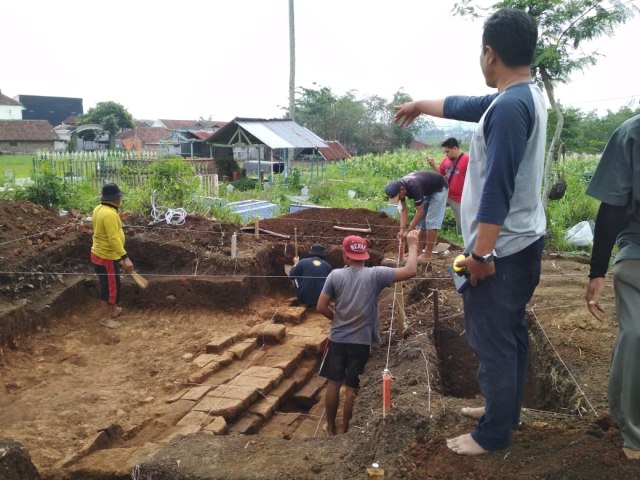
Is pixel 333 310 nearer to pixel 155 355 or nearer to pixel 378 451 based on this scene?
pixel 378 451

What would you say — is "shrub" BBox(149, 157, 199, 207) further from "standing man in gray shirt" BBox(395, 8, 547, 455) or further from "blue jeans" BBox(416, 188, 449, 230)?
"standing man in gray shirt" BBox(395, 8, 547, 455)

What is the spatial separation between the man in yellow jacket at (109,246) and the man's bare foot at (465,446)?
5.71 m

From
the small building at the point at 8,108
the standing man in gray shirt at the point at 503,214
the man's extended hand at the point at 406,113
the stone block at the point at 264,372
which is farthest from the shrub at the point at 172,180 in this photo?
the small building at the point at 8,108

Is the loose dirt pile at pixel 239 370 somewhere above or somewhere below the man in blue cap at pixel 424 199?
below

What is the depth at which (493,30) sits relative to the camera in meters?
2.40

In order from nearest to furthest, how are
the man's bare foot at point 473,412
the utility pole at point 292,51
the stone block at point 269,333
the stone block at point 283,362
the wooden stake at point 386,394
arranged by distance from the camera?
the man's bare foot at point 473,412, the wooden stake at point 386,394, the stone block at point 283,362, the stone block at point 269,333, the utility pole at point 292,51

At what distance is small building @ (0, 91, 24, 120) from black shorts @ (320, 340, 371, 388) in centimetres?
5803

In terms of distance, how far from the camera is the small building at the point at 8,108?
52312mm

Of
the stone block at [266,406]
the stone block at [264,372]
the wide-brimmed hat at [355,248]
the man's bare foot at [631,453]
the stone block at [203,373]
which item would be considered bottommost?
the stone block at [266,406]

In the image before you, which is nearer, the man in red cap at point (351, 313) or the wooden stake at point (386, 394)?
the wooden stake at point (386, 394)

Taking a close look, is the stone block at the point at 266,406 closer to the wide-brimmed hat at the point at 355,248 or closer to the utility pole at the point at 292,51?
the wide-brimmed hat at the point at 355,248

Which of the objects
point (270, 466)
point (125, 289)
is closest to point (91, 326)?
point (125, 289)

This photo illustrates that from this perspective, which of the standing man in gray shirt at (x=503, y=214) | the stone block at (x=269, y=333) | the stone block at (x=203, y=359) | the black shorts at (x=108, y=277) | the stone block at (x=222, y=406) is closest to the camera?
the standing man in gray shirt at (x=503, y=214)

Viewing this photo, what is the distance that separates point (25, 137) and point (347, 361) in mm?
40708
